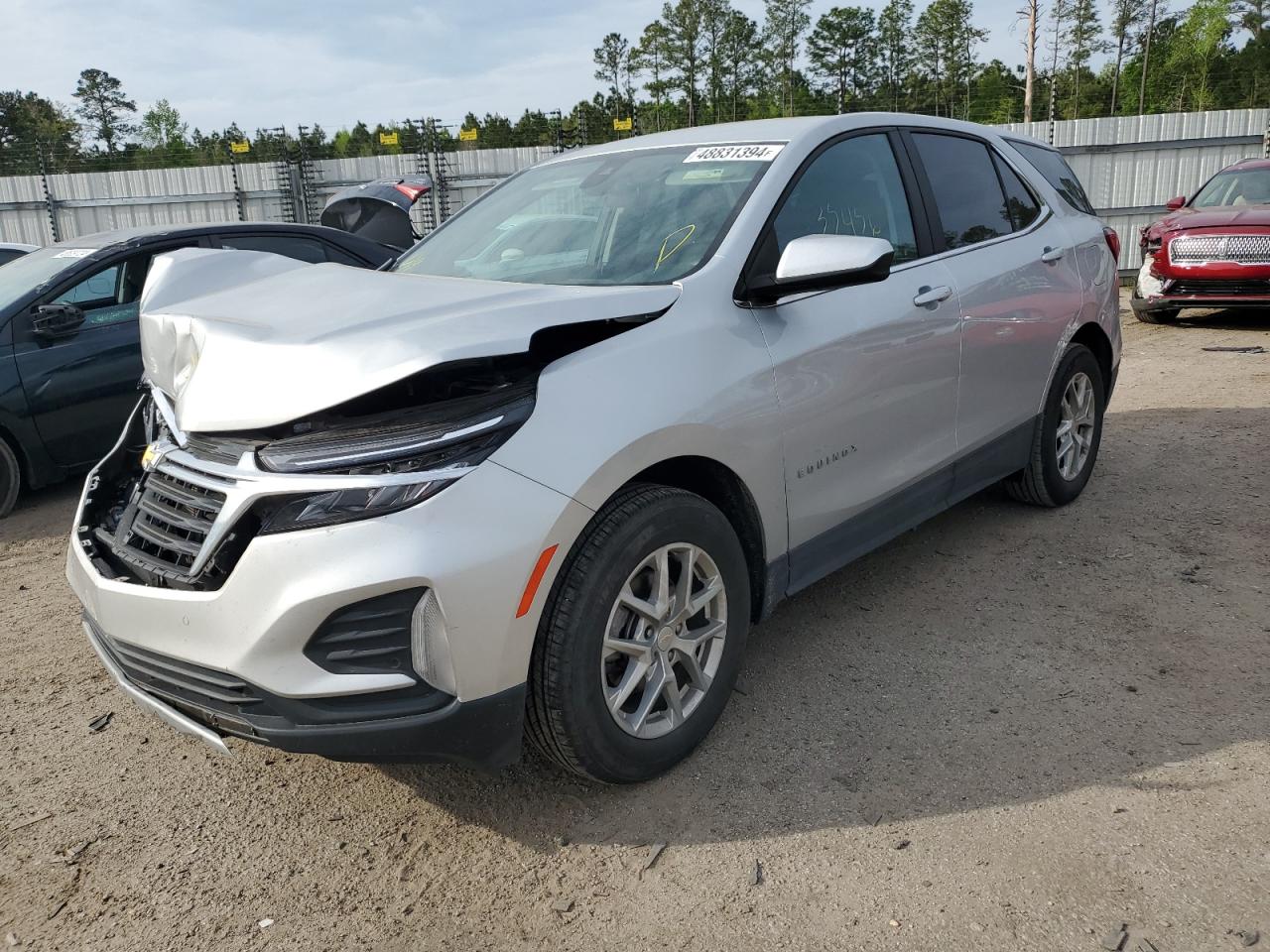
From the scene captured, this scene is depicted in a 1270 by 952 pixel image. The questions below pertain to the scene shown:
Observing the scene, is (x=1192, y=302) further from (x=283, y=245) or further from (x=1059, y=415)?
(x=283, y=245)

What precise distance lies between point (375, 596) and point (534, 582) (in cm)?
35

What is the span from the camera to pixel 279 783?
284 cm

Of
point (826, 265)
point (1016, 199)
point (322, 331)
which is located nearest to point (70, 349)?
point (322, 331)

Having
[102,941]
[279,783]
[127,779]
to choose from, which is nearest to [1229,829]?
[279,783]

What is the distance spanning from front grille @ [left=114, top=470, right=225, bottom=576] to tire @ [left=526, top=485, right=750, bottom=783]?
2.72ft

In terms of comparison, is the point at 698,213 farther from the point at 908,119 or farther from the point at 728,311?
the point at 908,119

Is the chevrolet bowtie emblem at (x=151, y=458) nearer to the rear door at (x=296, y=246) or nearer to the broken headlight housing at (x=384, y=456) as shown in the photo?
the broken headlight housing at (x=384, y=456)

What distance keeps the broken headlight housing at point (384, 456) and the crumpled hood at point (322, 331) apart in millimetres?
94

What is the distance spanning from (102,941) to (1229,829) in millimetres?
2708

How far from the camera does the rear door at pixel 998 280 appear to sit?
12.4ft

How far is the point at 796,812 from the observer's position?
2584 millimetres

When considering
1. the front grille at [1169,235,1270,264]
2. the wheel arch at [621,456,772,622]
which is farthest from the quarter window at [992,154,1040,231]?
the front grille at [1169,235,1270,264]

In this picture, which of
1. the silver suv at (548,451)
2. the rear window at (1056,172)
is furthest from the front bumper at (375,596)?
the rear window at (1056,172)

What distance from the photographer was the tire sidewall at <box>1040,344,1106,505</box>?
4469 mm
